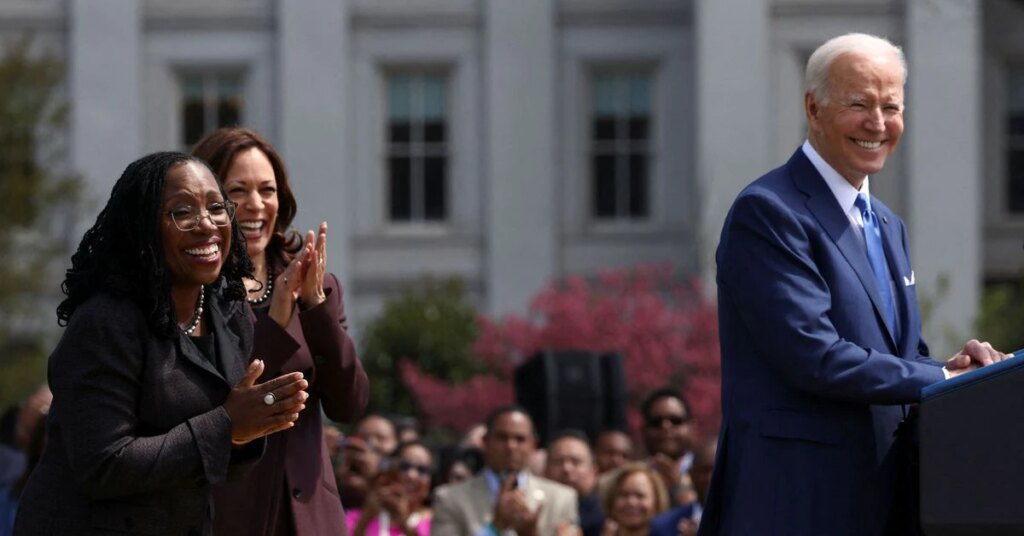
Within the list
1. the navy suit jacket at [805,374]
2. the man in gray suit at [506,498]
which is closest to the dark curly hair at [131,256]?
the navy suit jacket at [805,374]

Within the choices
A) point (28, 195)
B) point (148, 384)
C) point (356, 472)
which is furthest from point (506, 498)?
point (28, 195)

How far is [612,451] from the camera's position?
→ 13.2 meters

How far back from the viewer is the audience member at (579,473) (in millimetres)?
11617

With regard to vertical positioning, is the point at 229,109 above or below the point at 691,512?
above

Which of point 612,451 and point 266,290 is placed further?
point 612,451

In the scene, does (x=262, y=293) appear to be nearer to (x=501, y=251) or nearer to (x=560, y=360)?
(x=560, y=360)

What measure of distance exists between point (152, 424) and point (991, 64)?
2895cm

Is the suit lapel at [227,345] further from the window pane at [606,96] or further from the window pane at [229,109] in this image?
the window pane at [229,109]

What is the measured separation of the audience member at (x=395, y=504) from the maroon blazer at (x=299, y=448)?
3826 millimetres

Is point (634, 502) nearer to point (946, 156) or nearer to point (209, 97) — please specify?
point (946, 156)

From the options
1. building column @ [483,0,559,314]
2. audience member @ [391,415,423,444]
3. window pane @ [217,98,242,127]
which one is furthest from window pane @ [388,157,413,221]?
audience member @ [391,415,423,444]

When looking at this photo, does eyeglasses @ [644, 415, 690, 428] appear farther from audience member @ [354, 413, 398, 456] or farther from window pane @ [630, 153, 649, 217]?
window pane @ [630, 153, 649, 217]

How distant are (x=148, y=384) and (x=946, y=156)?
27.7 m

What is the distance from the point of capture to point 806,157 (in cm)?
564
